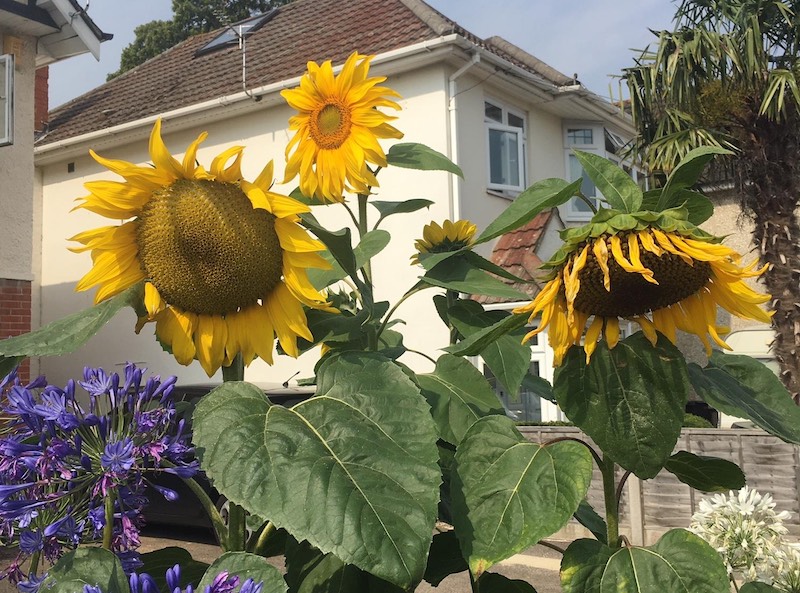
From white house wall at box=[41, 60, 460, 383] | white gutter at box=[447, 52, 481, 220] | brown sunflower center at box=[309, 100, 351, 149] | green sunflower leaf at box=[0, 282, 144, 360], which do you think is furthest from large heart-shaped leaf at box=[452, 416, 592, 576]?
white gutter at box=[447, 52, 481, 220]

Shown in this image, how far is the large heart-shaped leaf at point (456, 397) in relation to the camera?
3.81 feet

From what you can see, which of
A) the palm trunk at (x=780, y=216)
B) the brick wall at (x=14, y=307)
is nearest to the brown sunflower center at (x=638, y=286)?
the brick wall at (x=14, y=307)

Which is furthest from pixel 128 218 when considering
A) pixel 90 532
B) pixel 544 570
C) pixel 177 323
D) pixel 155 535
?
pixel 155 535

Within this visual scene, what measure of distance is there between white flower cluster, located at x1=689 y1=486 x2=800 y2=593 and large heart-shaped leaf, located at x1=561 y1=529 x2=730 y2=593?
2.66 feet

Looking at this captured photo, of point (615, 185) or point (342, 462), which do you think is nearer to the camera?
point (342, 462)

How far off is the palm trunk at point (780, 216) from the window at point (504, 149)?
301cm

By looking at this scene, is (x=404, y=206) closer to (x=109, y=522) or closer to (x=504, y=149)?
(x=109, y=522)

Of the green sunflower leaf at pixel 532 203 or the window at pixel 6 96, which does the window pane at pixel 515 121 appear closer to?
the window at pixel 6 96

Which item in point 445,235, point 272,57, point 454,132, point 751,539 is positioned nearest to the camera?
point 445,235

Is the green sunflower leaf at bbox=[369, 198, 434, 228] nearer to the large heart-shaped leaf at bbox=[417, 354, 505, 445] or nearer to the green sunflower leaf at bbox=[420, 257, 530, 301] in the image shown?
the green sunflower leaf at bbox=[420, 257, 530, 301]

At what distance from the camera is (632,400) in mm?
965

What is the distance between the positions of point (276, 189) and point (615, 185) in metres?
10.7

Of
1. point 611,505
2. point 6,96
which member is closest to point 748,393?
point 611,505

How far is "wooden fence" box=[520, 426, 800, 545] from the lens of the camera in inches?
283
